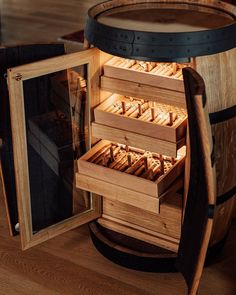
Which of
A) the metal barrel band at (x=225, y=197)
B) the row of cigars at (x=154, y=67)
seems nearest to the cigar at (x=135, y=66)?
the row of cigars at (x=154, y=67)

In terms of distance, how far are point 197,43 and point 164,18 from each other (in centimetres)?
31

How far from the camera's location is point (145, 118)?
2.35 m

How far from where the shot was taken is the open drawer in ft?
7.25

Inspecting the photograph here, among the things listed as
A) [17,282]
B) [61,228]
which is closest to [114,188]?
[61,228]

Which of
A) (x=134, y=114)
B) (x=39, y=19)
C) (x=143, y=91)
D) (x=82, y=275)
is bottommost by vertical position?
(x=82, y=275)

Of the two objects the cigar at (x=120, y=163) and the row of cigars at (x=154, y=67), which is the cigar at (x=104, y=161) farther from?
the row of cigars at (x=154, y=67)

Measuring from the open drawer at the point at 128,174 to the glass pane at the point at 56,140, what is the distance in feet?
0.39

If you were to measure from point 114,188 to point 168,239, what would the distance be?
372mm

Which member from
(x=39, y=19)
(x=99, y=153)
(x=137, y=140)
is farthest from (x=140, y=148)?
(x=39, y=19)

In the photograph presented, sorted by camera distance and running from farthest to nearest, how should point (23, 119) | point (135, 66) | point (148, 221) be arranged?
point (148, 221), point (135, 66), point (23, 119)

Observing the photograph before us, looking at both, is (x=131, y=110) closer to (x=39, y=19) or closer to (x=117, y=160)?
(x=117, y=160)

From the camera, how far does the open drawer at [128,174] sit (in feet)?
7.25

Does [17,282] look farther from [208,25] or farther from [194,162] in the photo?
[208,25]

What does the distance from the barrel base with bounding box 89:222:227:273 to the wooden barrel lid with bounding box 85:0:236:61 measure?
0.88m
